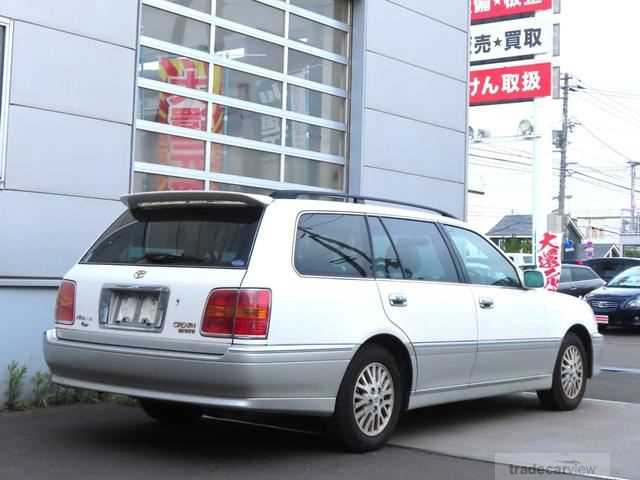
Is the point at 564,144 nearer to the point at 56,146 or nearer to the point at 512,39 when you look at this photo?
the point at 512,39

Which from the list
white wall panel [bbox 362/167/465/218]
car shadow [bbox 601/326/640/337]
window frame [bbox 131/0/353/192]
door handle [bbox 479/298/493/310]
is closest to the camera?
door handle [bbox 479/298/493/310]

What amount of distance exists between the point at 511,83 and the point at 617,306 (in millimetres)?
5057

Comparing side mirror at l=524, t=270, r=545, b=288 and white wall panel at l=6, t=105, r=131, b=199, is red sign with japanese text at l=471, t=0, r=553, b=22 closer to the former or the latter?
side mirror at l=524, t=270, r=545, b=288

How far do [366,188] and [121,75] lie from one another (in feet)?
11.7

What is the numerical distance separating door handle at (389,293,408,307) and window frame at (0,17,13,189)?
3.48 m

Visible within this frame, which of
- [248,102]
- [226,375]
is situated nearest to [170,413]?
[226,375]

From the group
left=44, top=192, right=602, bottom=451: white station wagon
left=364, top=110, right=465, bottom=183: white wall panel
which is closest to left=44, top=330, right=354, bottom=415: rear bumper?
left=44, top=192, right=602, bottom=451: white station wagon

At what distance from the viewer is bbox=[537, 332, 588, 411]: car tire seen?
8094mm

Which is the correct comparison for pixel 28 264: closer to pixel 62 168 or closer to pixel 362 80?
pixel 62 168

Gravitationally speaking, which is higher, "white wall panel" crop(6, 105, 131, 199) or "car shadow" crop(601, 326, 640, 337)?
"white wall panel" crop(6, 105, 131, 199)

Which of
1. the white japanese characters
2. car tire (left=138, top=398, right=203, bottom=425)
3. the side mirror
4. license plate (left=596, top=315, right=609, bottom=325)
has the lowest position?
car tire (left=138, top=398, right=203, bottom=425)

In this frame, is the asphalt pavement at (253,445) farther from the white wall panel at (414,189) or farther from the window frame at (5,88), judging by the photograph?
the white wall panel at (414,189)

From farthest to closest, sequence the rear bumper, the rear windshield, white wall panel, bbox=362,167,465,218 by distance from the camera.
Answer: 1. white wall panel, bbox=362,167,465,218
2. the rear windshield
3. the rear bumper

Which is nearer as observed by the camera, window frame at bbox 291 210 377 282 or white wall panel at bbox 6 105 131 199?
window frame at bbox 291 210 377 282
